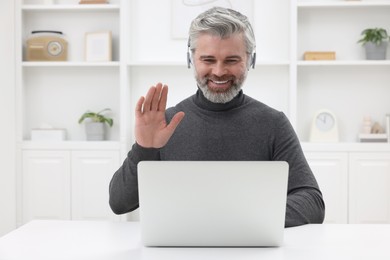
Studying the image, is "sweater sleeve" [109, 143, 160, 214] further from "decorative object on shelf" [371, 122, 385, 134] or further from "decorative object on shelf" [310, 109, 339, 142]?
"decorative object on shelf" [371, 122, 385, 134]

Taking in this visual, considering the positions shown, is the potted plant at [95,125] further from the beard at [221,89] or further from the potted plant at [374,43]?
the beard at [221,89]

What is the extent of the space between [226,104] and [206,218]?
3.13 feet

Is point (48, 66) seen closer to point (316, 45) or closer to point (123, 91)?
point (123, 91)

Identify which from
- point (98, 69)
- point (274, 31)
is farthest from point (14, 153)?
point (274, 31)

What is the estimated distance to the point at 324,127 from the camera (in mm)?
4020

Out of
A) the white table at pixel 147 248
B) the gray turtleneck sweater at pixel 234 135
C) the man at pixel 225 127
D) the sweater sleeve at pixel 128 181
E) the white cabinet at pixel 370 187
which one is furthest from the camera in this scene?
the white cabinet at pixel 370 187

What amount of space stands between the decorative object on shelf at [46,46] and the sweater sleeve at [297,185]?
235 cm

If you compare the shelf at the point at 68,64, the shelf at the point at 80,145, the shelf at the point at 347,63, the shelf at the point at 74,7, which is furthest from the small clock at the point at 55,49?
the shelf at the point at 347,63

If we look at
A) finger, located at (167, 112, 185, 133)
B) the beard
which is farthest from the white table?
the beard

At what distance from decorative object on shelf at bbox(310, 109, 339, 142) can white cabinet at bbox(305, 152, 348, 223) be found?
16 cm

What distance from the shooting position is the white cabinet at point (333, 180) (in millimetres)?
3863

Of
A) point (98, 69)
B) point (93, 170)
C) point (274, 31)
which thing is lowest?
point (93, 170)

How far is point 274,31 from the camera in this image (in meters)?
4.11

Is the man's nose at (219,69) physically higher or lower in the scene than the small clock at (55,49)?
lower
